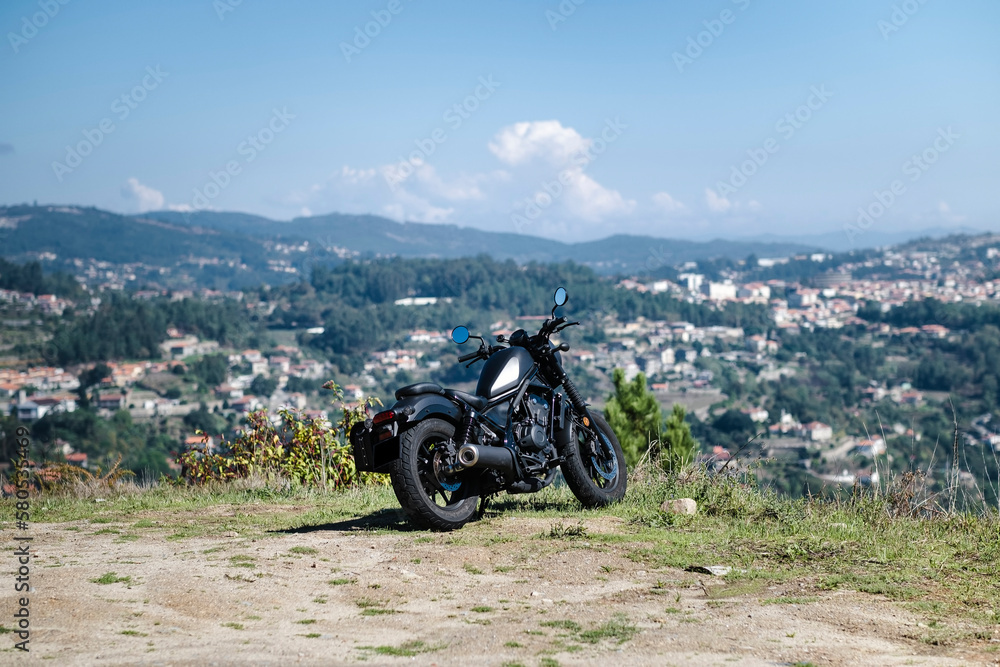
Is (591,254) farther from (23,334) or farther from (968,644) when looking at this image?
(968,644)

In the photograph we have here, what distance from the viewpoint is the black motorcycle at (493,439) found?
20.3 ft

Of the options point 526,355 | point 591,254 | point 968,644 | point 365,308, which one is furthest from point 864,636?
point 591,254

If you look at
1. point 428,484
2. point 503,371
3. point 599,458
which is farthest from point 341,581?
point 599,458

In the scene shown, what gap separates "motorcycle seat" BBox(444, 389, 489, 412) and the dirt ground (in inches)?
40.7

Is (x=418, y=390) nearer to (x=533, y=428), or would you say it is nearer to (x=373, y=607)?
(x=533, y=428)

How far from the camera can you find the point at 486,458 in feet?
20.8

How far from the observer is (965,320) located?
277 feet

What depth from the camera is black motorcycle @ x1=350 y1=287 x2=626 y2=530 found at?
6.19 meters

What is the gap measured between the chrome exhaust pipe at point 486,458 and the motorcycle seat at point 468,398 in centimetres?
36

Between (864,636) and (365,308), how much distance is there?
104844mm

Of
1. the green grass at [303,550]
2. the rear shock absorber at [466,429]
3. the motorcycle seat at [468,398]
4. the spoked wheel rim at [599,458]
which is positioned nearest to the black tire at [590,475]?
the spoked wheel rim at [599,458]

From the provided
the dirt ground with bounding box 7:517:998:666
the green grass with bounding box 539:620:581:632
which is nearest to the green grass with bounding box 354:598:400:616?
the dirt ground with bounding box 7:517:998:666

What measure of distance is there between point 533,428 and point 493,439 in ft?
1.25

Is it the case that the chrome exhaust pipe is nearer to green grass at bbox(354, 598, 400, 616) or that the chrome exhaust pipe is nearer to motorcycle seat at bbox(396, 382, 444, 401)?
motorcycle seat at bbox(396, 382, 444, 401)
